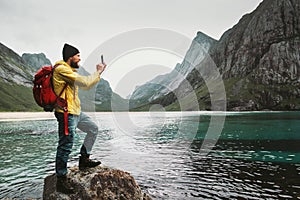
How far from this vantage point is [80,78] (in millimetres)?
7520

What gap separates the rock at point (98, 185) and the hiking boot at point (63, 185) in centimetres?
33

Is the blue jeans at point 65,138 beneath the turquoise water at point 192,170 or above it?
above

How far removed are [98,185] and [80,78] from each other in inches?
210

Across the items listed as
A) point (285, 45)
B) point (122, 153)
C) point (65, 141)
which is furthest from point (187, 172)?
point (285, 45)

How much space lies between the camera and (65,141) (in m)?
8.22

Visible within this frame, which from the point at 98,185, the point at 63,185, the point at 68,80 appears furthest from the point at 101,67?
the point at 98,185

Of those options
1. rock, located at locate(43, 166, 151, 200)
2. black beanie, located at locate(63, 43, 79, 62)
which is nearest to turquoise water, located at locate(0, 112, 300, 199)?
rock, located at locate(43, 166, 151, 200)

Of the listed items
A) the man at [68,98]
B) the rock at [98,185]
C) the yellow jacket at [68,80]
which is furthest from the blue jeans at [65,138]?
the rock at [98,185]

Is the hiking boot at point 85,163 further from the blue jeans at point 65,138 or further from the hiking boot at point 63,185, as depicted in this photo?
the blue jeans at point 65,138

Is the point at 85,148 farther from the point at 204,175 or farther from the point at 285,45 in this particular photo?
the point at 285,45

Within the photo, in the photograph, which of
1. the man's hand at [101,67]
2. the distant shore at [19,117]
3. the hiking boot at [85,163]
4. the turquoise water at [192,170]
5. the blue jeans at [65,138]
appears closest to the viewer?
the man's hand at [101,67]

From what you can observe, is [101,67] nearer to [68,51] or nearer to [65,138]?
[68,51]

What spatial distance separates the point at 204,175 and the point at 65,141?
41.2ft

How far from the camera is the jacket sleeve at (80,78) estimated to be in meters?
7.46
